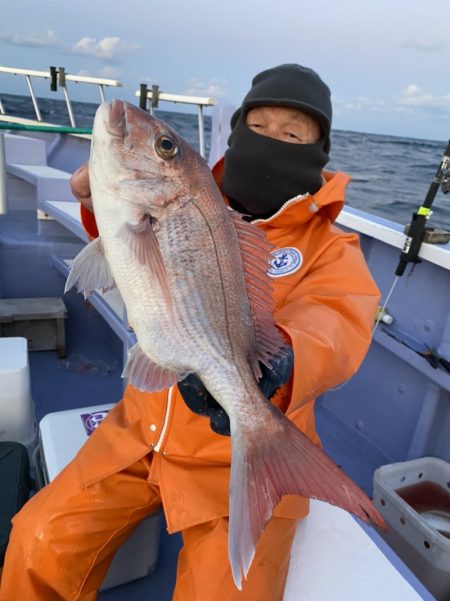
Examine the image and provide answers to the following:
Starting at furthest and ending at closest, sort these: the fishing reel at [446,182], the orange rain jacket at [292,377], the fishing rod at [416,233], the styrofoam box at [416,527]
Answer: the fishing reel at [446,182], the fishing rod at [416,233], the styrofoam box at [416,527], the orange rain jacket at [292,377]

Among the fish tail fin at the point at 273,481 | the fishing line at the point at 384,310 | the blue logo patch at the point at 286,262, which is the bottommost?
the fishing line at the point at 384,310

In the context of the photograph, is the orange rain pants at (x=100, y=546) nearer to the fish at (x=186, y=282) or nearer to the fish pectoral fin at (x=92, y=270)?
the fish at (x=186, y=282)

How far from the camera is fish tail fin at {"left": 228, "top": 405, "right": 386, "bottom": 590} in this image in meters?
1.20

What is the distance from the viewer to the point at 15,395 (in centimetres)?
241

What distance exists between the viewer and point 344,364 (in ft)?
4.91

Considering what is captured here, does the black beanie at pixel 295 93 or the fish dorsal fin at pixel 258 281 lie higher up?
the black beanie at pixel 295 93

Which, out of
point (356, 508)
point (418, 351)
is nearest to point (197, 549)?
point (356, 508)

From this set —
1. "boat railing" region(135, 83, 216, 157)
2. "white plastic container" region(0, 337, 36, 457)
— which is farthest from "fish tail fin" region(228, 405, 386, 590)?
"boat railing" region(135, 83, 216, 157)

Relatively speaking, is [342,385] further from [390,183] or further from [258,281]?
[390,183]

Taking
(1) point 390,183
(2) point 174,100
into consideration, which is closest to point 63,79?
(2) point 174,100

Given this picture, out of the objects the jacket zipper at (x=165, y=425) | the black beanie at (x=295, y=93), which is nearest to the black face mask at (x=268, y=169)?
the black beanie at (x=295, y=93)

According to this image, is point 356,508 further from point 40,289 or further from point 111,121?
point 40,289

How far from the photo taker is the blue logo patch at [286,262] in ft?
6.23

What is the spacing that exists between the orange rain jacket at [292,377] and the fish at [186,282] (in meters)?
0.16
